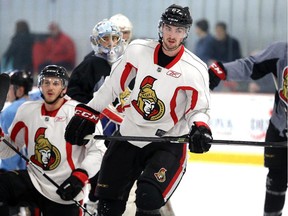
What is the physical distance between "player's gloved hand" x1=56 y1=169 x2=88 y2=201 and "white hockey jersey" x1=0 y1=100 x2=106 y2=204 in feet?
0.21

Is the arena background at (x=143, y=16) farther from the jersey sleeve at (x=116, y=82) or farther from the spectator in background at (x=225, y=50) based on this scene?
the jersey sleeve at (x=116, y=82)

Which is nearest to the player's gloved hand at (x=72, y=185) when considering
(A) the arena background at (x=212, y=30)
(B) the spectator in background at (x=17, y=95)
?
(B) the spectator in background at (x=17, y=95)

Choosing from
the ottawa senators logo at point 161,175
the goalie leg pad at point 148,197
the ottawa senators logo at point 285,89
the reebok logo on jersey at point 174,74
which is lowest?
the goalie leg pad at point 148,197

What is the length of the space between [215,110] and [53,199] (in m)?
3.28

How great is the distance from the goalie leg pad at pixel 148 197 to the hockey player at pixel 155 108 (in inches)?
2.2

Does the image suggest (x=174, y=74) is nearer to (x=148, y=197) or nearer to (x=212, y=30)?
(x=148, y=197)

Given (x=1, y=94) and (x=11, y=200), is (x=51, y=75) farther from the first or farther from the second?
(x=11, y=200)

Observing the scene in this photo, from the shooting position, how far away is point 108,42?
16.0 feet

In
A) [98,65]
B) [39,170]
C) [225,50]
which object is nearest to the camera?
[39,170]

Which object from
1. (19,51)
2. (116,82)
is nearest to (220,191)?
(116,82)

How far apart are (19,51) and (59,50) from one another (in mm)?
309

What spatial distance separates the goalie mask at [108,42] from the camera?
486 cm

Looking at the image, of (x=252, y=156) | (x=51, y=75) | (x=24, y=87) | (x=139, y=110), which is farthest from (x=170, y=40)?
(x=252, y=156)

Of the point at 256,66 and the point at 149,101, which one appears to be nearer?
the point at 149,101
